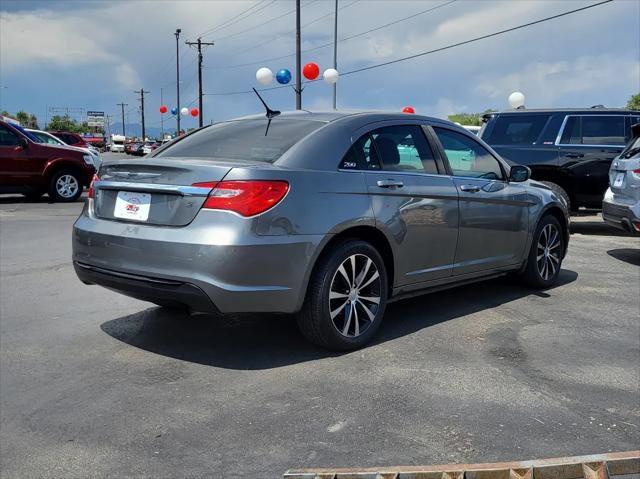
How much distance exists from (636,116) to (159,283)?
9.19 m

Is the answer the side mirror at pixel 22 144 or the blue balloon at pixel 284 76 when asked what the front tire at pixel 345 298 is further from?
the blue balloon at pixel 284 76

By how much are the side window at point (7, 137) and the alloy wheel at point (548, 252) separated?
37.8 feet

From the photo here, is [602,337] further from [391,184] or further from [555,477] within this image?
[555,477]

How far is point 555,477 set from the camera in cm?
251

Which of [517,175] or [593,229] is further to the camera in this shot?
[593,229]

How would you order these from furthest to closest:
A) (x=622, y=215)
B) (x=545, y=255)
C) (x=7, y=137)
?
(x=7, y=137)
(x=622, y=215)
(x=545, y=255)

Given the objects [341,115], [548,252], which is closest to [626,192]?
[548,252]

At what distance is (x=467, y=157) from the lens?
5402 mm

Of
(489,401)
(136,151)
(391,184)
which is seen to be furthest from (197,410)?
(136,151)

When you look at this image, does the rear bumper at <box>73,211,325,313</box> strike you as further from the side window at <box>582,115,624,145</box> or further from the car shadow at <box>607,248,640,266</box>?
the side window at <box>582,115,624,145</box>

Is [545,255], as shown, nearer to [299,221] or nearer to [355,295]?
[355,295]

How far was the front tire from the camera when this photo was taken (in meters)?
3.95

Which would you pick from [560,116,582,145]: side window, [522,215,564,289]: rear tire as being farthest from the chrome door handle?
[560,116,582,145]: side window

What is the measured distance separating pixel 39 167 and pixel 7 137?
871mm
